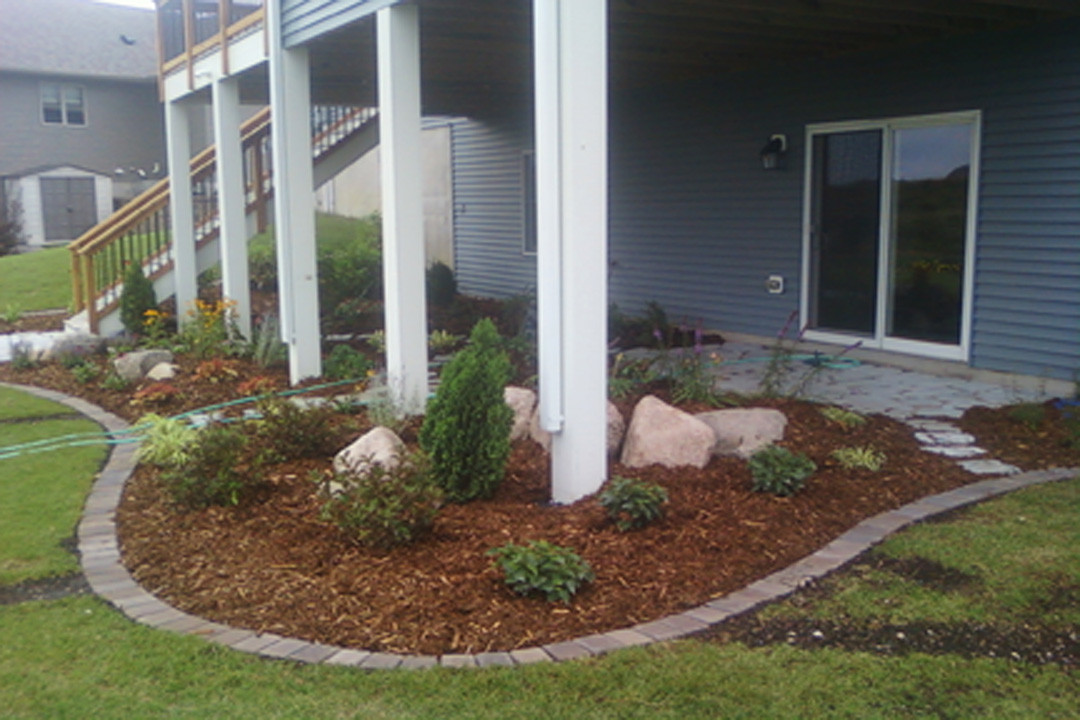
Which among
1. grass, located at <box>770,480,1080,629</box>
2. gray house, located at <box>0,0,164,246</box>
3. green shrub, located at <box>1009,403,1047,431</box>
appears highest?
gray house, located at <box>0,0,164,246</box>

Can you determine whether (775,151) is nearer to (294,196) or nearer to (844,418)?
(844,418)

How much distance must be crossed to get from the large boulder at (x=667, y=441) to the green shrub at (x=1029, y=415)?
2.19m

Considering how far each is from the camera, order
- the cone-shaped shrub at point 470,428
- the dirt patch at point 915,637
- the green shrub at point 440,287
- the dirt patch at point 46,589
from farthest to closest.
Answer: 1. the green shrub at point 440,287
2. the cone-shaped shrub at point 470,428
3. the dirt patch at point 46,589
4. the dirt patch at point 915,637

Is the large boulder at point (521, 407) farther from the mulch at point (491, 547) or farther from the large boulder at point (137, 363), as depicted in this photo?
the large boulder at point (137, 363)

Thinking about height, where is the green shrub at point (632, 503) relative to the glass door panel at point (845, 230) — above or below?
below

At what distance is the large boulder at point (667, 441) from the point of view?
5.27 m

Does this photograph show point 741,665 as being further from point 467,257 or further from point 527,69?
point 467,257

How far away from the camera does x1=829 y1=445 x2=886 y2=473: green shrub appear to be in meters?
5.29

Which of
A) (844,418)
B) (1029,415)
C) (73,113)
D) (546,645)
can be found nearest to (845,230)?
(1029,415)

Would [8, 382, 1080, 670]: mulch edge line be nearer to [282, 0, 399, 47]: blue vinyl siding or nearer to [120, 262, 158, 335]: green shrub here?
[282, 0, 399, 47]: blue vinyl siding

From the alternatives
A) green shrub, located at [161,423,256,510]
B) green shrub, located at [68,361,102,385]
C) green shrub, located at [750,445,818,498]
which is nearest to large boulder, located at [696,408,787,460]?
green shrub, located at [750,445,818,498]

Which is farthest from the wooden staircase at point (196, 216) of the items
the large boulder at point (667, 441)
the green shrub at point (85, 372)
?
the large boulder at point (667, 441)

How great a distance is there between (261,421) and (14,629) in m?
2.83

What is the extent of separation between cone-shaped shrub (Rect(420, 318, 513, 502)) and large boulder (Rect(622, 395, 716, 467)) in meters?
0.85
